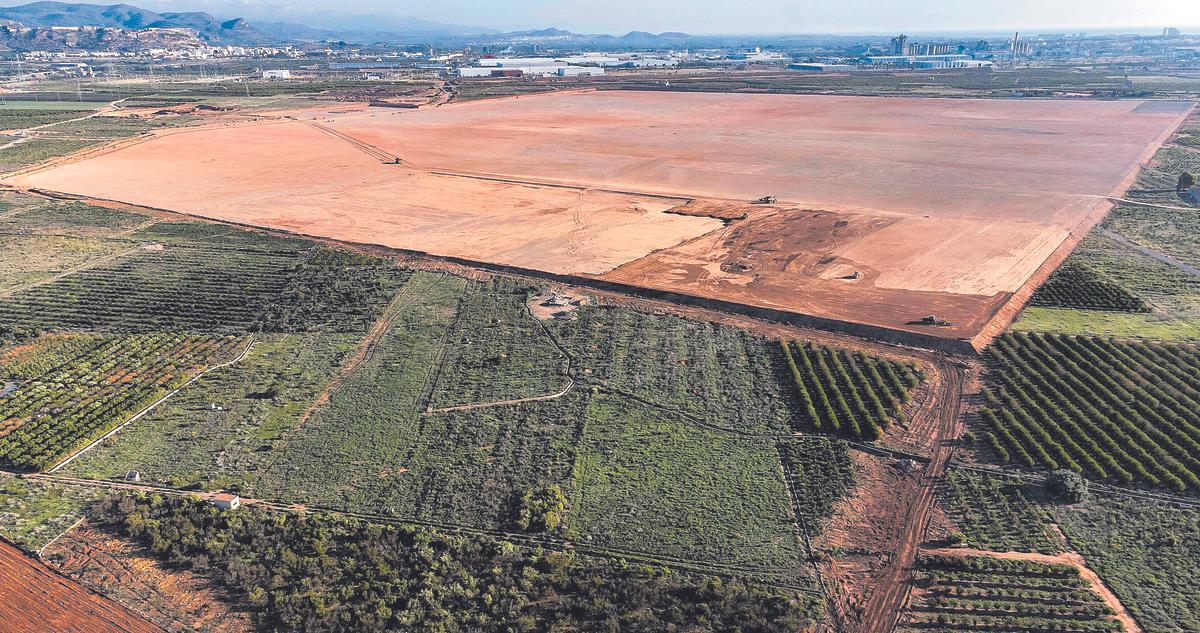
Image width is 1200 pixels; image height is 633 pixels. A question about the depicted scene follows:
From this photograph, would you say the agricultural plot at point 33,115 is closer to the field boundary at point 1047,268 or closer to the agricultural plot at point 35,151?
the agricultural plot at point 35,151

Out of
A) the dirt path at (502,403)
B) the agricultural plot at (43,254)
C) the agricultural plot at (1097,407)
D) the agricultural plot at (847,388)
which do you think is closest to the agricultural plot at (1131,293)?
the agricultural plot at (1097,407)

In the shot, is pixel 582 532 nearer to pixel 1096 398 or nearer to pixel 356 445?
pixel 356 445

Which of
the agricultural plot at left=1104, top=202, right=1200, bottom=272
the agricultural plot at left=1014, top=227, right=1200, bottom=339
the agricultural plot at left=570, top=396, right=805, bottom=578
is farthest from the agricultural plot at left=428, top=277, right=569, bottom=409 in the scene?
the agricultural plot at left=1104, top=202, right=1200, bottom=272

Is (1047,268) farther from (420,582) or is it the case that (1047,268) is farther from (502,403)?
(420,582)

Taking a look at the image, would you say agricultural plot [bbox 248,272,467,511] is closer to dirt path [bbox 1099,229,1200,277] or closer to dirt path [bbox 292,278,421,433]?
dirt path [bbox 292,278,421,433]

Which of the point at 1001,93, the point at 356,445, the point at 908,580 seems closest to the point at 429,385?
the point at 356,445
